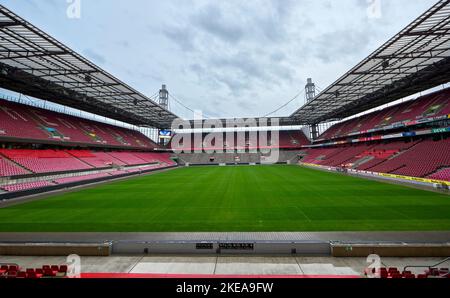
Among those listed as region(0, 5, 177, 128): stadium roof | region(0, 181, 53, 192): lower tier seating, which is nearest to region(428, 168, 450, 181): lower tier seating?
region(0, 5, 177, 128): stadium roof

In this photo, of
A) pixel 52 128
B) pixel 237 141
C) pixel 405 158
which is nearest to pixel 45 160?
pixel 52 128

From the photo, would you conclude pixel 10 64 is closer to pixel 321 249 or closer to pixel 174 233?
pixel 174 233

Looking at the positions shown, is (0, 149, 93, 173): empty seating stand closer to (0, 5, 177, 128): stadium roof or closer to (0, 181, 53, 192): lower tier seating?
(0, 181, 53, 192): lower tier seating

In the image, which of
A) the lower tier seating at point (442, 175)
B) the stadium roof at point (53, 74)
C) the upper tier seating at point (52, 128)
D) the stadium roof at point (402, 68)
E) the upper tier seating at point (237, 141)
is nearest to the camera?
the stadium roof at point (402, 68)

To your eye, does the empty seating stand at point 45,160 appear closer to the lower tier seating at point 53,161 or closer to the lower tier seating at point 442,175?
the lower tier seating at point 53,161

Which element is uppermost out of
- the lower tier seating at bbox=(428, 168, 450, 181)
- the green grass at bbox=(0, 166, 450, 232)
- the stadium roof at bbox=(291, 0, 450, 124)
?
the stadium roof at bbox=(291, 0, 450, 124)

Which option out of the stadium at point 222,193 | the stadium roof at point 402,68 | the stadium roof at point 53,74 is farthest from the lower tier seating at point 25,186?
the stadium roof at point 402,68

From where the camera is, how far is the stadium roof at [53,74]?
17.0 m

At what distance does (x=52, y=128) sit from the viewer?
1337 inches

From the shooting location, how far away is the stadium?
8133mm

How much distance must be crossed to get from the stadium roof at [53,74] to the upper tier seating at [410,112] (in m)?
40.1

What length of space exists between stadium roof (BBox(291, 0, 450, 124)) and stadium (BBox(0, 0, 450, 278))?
0.52 ft

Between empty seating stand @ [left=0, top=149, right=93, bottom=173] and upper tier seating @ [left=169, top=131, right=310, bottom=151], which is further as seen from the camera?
upper tier seating @ [left=169, top=131, right=310, bottom=151]

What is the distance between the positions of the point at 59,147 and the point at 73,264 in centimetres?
3522
